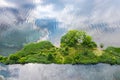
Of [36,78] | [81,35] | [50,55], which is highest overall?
[81,35]

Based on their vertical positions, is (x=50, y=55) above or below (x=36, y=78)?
above

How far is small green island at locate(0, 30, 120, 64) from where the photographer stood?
286 feet

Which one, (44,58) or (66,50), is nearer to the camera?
(44,58)

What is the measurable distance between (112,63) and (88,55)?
6.99m

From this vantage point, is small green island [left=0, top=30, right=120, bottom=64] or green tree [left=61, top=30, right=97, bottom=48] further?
green tree [left=61, top=30, right=97, bottom=48]

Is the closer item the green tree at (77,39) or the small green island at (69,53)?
the small green island at (69,53)

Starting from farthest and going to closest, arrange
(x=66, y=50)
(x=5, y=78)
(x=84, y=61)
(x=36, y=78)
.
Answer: (x=66, y=50) → (x=84, y=61) → (x=36, y=78) → (x=5, y=78)

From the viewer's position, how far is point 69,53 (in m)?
92.4

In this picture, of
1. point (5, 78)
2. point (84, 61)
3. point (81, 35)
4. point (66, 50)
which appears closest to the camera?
point (5, 78)

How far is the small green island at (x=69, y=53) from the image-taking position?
87.1 meters

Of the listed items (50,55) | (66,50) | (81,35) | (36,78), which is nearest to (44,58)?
(50,55)

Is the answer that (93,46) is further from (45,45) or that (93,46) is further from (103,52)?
(45,45)

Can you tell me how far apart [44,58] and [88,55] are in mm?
11981

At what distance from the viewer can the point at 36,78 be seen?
4788 cm
